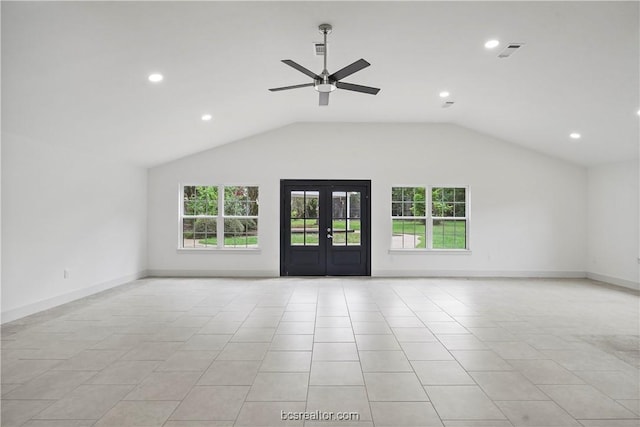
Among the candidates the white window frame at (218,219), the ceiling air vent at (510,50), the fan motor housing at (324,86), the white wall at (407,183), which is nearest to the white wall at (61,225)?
the white window frame at (218,219)

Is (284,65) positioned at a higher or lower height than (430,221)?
higher

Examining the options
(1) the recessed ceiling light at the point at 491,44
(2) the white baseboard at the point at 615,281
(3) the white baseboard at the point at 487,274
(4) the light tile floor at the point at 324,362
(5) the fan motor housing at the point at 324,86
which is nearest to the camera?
(4) the light tile floor at the point at 324,362

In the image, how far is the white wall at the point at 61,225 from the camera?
14.4 feet

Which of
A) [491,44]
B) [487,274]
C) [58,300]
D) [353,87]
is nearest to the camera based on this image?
[353,87]

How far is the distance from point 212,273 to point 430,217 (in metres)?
4.69

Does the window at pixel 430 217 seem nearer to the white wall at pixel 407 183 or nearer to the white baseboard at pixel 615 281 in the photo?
the white wall at pixel 407 183

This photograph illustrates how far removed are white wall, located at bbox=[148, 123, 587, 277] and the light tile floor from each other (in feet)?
6.45

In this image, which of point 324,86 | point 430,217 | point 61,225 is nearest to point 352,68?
point 324,86

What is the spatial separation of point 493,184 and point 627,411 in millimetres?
5735

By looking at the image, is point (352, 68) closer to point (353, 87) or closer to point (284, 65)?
point (353, 87)

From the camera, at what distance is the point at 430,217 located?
25.6 ft

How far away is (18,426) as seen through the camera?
225 centimetres

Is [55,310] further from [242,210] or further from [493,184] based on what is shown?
[493,184]

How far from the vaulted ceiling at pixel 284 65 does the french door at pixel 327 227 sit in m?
1.87
